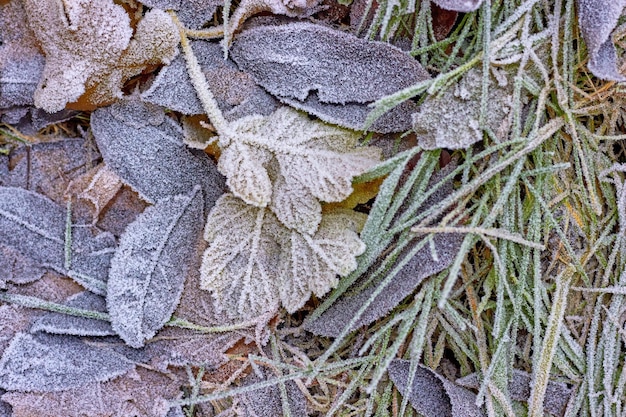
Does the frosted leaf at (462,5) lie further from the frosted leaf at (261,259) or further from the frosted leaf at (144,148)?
the frosted leaf at (144,148)

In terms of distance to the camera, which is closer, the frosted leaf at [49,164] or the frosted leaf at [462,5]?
the frosted leaf at [462,5]

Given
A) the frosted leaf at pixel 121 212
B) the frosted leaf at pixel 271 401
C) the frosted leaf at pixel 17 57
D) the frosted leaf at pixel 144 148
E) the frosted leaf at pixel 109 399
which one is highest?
the frosted leaf at pixel 17 57

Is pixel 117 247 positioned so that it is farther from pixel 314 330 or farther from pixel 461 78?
pixel 461 78

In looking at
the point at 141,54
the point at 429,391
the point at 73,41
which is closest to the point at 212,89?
the point at 141,54

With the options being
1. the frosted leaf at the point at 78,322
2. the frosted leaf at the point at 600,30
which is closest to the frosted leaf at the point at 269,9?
the frosted leaf at the point at 600,30

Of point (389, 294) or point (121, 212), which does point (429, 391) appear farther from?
point (121, 212)

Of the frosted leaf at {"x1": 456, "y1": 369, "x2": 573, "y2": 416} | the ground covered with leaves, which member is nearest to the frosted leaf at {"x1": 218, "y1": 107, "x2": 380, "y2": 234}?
the ground covered with leaves

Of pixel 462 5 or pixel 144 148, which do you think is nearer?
pixel 462 5
